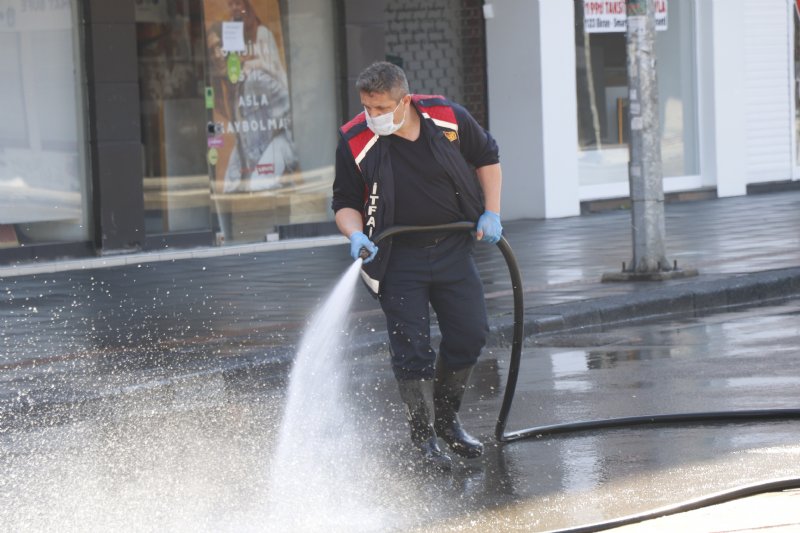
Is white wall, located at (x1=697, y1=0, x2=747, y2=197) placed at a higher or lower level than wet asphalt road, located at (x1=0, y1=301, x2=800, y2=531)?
higher

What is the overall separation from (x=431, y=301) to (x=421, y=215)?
0.41 metres

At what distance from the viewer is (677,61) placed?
23.0 m

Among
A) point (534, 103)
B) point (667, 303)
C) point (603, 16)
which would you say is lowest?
point (667, 303)

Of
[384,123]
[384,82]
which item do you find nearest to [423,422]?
[384,123]

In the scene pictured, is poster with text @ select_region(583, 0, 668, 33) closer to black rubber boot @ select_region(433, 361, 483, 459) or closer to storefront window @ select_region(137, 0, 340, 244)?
storefront window @ select_region(137, 0, 340, 244)

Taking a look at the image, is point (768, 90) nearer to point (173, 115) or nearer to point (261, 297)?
point (173, 115)

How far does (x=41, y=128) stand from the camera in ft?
52.4

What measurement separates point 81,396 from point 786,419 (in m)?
3.79

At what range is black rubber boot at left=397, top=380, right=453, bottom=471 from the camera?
672 centimetres

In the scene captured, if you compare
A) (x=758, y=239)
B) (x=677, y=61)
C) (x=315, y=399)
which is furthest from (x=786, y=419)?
(x=677, y=61)

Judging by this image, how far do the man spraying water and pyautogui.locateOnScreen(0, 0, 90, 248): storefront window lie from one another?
9627mm

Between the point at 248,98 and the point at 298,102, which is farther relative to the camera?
the point at 298,102

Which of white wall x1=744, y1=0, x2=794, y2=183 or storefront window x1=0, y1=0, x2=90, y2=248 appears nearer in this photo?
storefront window x1=0, y1=0, x2=90, y2=248

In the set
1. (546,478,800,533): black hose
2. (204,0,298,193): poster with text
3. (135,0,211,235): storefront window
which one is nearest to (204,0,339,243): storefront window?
(204,0,298,193): poster with text
